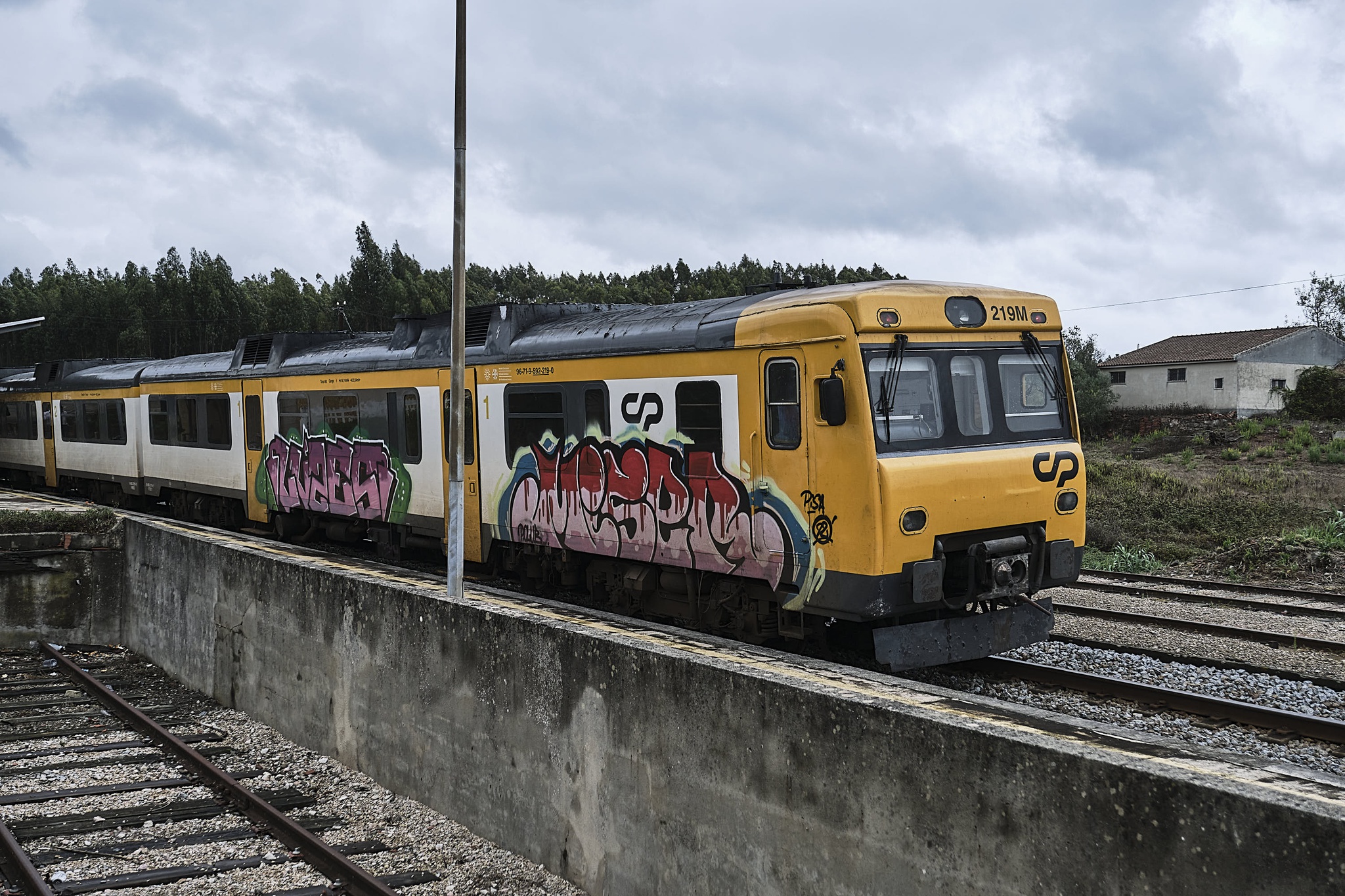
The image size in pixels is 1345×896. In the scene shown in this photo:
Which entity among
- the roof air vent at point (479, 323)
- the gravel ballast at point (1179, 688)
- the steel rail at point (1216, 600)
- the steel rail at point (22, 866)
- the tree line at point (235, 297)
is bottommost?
the steel rail at point (22, 866)

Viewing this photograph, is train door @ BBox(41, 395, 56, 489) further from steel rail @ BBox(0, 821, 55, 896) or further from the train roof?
steel rail @ BBox(0, 821, 55, 896)

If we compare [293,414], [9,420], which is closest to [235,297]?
[9,420]

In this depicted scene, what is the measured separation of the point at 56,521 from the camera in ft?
48.7

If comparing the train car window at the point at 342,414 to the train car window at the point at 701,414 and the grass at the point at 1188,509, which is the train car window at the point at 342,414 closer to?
the train car window at the point at 701,414

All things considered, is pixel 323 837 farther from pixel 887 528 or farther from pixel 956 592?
pixel 956 592

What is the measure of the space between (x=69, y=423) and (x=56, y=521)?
12.8 m

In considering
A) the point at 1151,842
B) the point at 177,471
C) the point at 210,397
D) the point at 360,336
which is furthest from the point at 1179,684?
the point at 177,471

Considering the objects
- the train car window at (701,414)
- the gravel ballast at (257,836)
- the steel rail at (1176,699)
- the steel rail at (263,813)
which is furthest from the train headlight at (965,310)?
the steel rail at (263,813)

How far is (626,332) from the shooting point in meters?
10.6

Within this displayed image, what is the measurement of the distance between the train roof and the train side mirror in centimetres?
44

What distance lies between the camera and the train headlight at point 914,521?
8.13 m

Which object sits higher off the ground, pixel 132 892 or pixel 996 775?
pixel 996 775

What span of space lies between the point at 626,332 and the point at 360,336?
25.1 ft

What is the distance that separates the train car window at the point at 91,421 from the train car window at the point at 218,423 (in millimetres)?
6376
